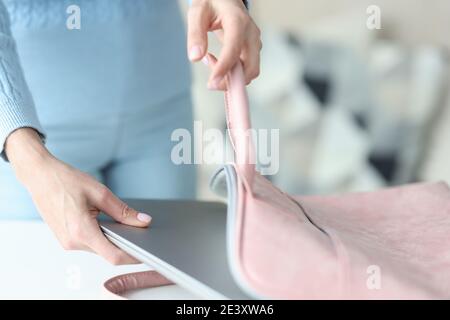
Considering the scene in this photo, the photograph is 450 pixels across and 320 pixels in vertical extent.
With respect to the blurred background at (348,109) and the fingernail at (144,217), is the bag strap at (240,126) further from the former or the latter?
the blurred background at (348,109)

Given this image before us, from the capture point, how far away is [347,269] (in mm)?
426

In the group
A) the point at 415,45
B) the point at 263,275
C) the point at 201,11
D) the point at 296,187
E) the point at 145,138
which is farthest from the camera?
the point at 415,45

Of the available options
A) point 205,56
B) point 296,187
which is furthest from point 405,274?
point 296,187

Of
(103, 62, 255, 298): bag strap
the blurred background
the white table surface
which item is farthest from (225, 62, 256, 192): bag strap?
the blurred background

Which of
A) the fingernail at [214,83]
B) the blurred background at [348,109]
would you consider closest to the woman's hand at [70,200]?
the fingernail at [214,83]

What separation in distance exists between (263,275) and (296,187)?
4.25 feet

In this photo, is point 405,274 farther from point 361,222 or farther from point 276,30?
point 276,30

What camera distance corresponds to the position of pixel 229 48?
52cm

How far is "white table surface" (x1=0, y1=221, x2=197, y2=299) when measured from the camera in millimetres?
564

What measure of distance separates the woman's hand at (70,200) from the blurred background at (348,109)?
1.11 meters

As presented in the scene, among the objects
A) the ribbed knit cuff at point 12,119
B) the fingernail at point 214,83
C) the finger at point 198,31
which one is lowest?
the ribbed knit cuff at point 12,119

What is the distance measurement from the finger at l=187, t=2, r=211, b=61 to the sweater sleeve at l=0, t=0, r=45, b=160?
165mm

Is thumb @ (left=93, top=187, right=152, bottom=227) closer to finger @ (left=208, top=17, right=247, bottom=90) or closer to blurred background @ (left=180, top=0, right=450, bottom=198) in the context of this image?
finger @ (left=208, top=17, right=247, bottom=90)

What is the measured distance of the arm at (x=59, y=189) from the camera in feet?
1.88
